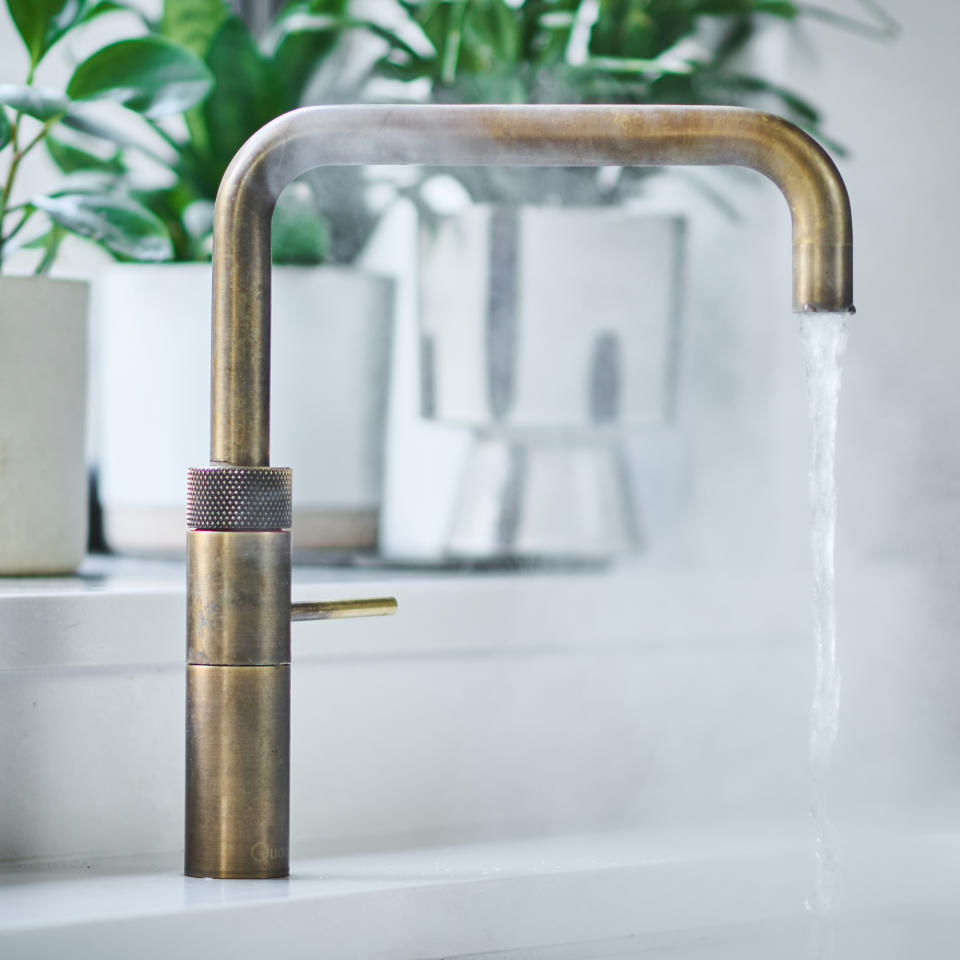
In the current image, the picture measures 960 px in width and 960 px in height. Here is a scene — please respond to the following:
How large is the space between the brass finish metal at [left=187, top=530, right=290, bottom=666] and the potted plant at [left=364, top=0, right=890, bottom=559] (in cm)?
27

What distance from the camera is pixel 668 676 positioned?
0.67m

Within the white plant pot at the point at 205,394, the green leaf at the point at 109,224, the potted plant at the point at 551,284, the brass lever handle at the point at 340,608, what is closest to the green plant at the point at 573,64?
the potted plant at the point at 551,284

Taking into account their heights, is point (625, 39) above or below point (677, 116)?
above

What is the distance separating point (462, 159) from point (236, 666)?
194mm

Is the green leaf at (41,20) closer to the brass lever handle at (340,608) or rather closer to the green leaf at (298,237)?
the green leaf at (298,237)

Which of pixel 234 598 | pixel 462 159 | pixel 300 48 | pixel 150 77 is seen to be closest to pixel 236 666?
pixel 234 598

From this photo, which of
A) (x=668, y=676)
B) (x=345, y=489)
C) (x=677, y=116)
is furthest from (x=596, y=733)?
(x=677, y=116)

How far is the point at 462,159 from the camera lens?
0.47 metres

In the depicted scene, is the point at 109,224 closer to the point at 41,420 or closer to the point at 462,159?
the point at 41,420

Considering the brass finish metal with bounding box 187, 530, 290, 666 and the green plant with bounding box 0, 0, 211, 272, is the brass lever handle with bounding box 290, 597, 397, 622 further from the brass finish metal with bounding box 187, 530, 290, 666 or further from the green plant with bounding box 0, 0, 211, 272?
the green plant with bounding box 0, 0, 211, 272

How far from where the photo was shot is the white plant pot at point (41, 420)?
608 millimetres

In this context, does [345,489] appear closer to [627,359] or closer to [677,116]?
[627,359]

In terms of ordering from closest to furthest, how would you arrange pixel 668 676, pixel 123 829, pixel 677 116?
pixel 677 116
pixel 123 829
pixel 668 676

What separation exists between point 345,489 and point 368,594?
0.16 metres
